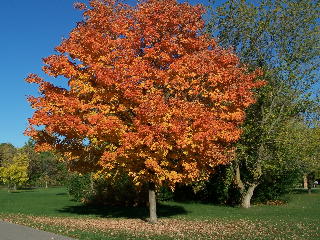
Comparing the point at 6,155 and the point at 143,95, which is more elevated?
the point at 6,155

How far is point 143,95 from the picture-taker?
61.4ft

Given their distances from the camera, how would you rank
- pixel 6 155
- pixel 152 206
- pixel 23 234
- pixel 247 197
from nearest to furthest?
pixel 23 234, pixel 152 206, pixel 247 197, pixel 6 155

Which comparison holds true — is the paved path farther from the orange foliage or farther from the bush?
the bush

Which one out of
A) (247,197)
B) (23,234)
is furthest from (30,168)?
(23,234)

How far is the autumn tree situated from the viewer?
17531 mm

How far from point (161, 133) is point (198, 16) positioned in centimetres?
731

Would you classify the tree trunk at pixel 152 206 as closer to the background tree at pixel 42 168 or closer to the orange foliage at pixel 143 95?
the orange foliage at pixel 143 95

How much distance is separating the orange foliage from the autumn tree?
0.16 ft

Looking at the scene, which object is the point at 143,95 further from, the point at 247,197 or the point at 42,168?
the point at 42,168

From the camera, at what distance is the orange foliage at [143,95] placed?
690 inches

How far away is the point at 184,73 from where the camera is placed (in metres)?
18.8

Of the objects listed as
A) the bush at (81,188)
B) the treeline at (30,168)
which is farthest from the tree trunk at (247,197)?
the treeline at (30,168)

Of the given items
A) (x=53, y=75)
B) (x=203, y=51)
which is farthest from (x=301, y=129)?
(x=53, y=75)

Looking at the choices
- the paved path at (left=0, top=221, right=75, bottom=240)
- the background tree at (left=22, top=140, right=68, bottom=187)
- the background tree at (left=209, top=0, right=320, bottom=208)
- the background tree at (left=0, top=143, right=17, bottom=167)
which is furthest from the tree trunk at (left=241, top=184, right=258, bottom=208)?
the background tree at (left=0, top=143, right=17, bottom=167)
